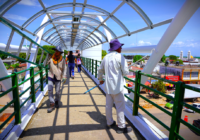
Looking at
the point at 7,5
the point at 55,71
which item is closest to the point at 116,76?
the point at 55,71

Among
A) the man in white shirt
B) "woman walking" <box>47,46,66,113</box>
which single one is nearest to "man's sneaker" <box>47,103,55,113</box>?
"woman walking" <box>47,46,66,113</box>

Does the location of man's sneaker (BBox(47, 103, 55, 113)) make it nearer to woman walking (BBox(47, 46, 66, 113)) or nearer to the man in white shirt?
woman walking (BBox(47, 46, 66, 113))

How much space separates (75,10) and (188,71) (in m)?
59.0

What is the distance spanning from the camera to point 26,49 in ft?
17.7

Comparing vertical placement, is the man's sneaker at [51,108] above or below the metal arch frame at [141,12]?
below

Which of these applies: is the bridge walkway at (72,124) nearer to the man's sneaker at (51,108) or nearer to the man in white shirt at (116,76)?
the man's sneaker at (51,108)

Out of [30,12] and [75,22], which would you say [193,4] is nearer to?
[30,12]

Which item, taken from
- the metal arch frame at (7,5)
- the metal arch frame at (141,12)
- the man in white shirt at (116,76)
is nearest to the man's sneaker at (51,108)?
the man in white shirt at (116,76)

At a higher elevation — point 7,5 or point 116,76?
point 7,5

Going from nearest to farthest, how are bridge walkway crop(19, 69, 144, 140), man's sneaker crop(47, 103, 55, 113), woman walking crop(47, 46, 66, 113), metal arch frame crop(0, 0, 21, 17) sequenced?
bridge walkway crop(19, 69, 144, 140)
man's sneaker crop(47, 103, 55, 113)
woman walking crop(47, 46, 66, 113)
metal arch frame crop(0, 0, 21, 17)

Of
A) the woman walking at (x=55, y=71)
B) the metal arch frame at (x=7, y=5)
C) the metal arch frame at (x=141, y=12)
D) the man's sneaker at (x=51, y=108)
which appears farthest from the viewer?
the metal arch frame at (x=141, y=12)

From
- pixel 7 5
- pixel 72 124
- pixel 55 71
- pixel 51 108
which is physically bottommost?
pixel 72 124

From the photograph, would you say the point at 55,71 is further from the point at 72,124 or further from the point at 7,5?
the point at 7,5

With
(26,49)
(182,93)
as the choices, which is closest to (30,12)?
(26,49)
